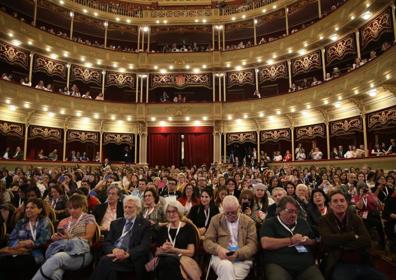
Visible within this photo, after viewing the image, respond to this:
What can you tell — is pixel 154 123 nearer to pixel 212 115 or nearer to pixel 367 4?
pixel 212 115

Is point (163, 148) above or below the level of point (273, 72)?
below

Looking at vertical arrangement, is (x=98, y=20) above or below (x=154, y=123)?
above

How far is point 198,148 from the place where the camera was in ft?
58.8

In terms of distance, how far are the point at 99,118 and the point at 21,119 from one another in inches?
146

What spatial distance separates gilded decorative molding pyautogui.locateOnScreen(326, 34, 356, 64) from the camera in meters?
13.3

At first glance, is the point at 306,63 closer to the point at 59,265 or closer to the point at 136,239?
the point at 136,239

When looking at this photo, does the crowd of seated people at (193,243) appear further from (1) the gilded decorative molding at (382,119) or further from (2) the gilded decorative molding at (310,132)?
(2) the gilded decorative molding at (310,132)

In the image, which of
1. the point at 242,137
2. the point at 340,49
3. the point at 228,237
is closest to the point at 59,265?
the point at 228,237

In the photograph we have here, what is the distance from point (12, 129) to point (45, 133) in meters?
1.60

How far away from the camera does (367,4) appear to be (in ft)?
36.8

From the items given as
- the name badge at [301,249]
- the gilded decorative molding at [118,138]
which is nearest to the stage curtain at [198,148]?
the gilded decorative molding at [118,138]

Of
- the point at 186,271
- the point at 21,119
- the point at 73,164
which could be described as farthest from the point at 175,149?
the point at 186,271

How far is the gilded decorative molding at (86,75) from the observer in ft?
54.7

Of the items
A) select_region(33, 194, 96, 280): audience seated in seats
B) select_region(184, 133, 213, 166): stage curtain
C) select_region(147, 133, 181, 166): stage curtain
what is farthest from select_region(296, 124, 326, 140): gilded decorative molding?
select_region(33, 194, 96, 280): audience seated in seats
